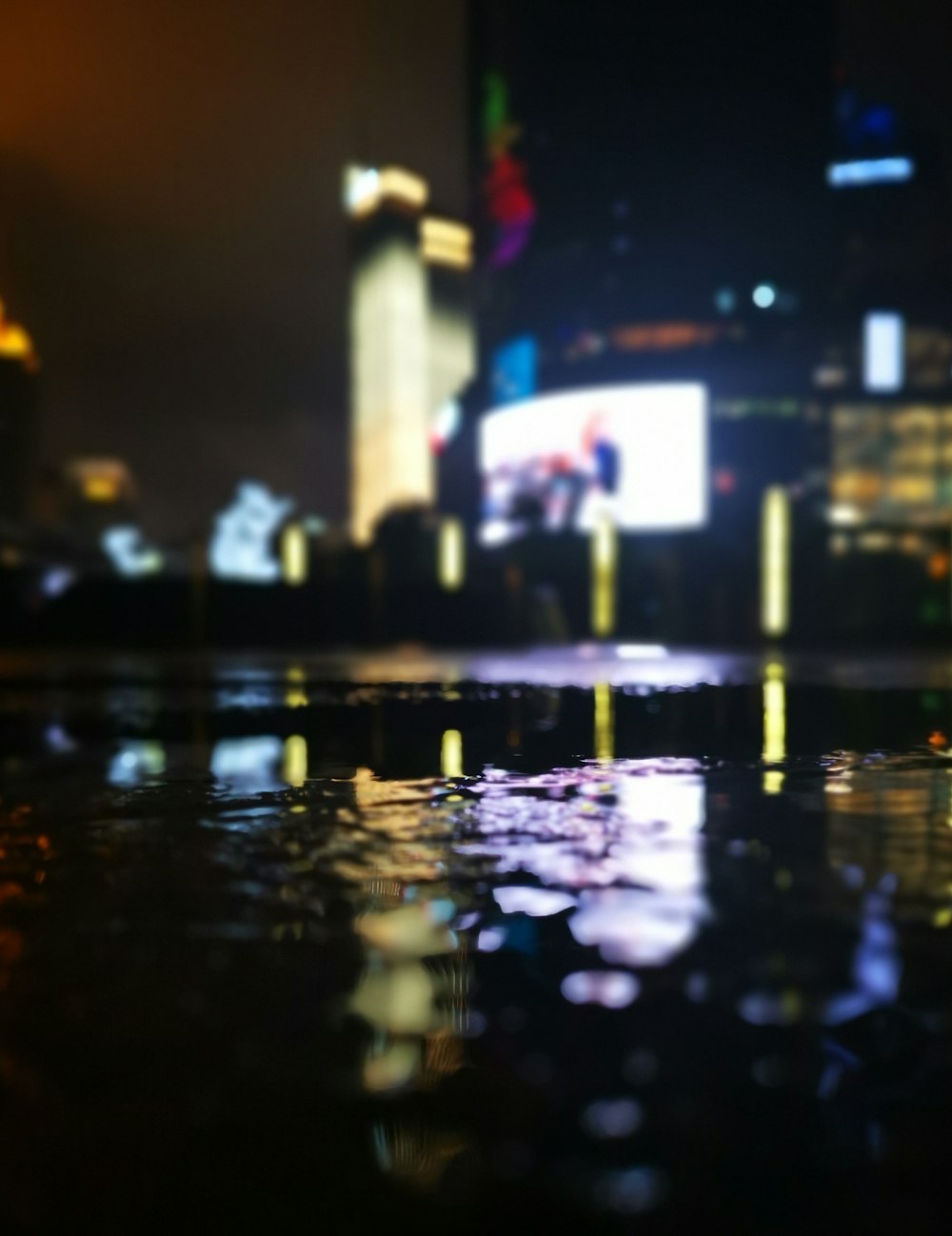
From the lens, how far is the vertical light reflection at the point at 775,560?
39.8 metres

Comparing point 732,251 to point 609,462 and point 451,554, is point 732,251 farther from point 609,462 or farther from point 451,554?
point 451,554

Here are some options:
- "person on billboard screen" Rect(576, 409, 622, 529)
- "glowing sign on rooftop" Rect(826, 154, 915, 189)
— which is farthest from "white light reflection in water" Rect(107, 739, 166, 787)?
"glowing sign on rooftop" Rect(826, 154, 915, 189)

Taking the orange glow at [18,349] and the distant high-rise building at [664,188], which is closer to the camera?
the distant high-rise building at [664,188]

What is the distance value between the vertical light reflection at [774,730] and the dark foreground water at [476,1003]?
9 centimetres

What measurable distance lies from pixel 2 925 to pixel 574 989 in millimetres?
1200

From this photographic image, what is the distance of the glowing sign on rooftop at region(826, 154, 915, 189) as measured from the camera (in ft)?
256

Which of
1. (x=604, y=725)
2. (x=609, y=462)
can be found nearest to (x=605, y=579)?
(x=609, y=462)

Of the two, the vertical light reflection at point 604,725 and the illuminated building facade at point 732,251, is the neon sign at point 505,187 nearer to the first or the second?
the illuminated building facade at point 732,251

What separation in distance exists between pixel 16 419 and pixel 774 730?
12699 centimetres

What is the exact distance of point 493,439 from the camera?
6700cm

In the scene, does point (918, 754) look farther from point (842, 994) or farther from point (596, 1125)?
point (596, 1125)

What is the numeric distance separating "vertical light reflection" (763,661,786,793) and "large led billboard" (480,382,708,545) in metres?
40.6

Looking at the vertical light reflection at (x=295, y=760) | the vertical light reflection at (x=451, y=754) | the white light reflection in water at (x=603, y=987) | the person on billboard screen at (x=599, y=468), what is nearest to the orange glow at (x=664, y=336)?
the person on billboard screen at (x=599, y=468)

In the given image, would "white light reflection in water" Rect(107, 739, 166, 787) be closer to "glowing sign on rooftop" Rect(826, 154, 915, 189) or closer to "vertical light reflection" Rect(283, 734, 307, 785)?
"vertical light reflection" Rect(283, 734, 307, 785)
